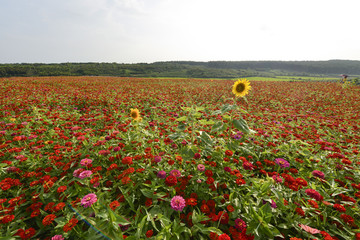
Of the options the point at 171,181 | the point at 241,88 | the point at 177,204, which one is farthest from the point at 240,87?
the point at 177,204

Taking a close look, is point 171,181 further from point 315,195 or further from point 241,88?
point 241,88

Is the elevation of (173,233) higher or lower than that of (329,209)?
higher

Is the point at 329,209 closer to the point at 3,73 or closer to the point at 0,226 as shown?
the point at 0,226

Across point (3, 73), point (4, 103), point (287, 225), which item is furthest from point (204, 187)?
point (3, 73)

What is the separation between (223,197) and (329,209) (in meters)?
1.45

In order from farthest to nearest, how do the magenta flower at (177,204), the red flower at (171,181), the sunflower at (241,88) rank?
the sunflower at (241,88) → the red flower at (171,181) → the magenta flower at (177,204)

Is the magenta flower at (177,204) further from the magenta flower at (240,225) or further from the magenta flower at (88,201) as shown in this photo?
the magenta flower at (88,201)

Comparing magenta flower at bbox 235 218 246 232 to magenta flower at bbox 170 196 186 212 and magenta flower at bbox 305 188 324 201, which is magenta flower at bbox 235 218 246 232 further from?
magenta flower at bbox 305 188 324 201

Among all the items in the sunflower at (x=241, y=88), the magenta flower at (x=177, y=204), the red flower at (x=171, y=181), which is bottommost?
the magenta flower at (x=177, y=204)

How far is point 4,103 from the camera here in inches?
266

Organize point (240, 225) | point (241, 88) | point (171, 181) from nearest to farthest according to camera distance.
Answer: point (240, 225), point (171, 181), point (241, 88)

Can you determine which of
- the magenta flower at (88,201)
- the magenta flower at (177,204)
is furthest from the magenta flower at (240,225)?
the magenta flower at (88,201)

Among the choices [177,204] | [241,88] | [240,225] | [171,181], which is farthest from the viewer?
[241,88]

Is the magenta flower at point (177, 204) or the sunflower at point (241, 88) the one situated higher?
the sunflower at point (241, 88)
